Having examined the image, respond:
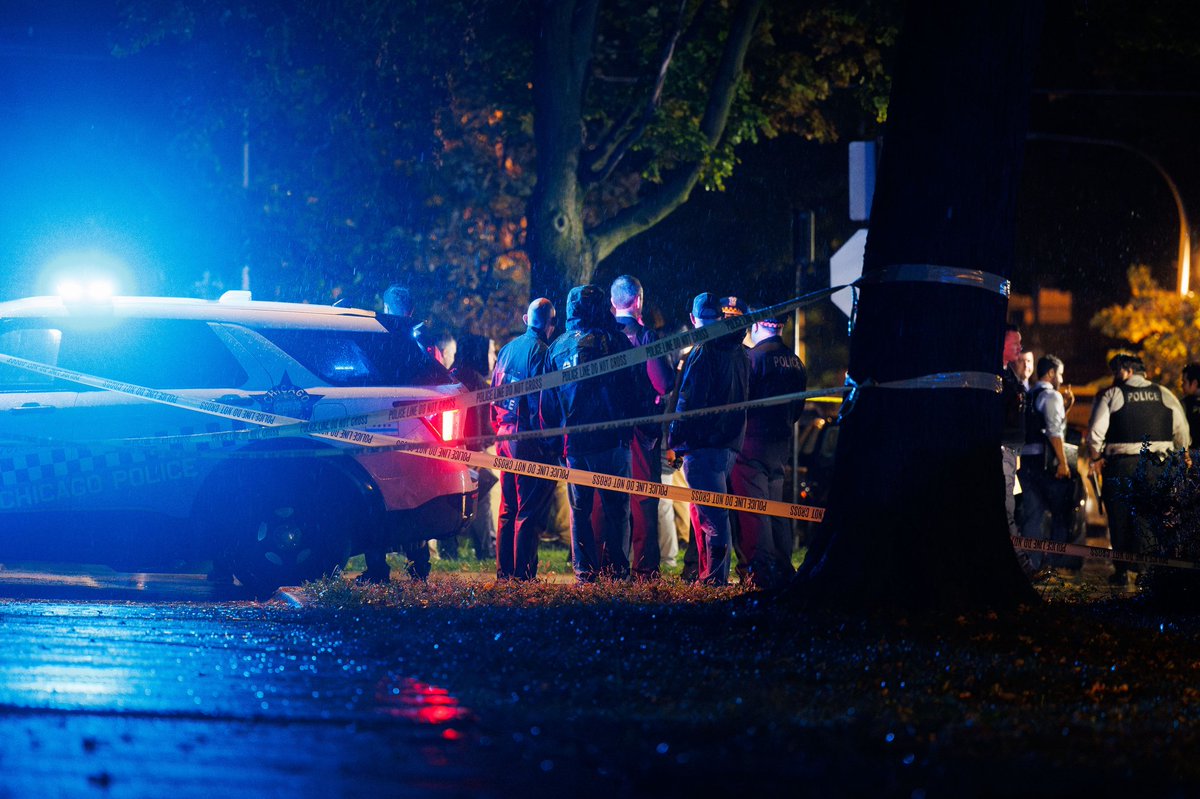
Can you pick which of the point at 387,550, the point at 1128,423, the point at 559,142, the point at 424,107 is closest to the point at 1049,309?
the point at 424,107

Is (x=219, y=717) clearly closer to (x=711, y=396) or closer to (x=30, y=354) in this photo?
(x=30, y=354)

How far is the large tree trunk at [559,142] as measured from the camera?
54.3 feet

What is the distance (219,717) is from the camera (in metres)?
5.72

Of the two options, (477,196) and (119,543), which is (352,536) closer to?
(119,543)

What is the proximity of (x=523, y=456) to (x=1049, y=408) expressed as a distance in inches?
184

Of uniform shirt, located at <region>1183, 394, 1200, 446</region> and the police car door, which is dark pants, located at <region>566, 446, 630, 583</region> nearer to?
the police car door

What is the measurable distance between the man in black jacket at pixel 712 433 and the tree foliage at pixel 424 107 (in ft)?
21.9

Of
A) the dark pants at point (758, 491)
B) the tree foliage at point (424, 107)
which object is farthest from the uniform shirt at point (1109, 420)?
the tree foliage at point (424, 107)

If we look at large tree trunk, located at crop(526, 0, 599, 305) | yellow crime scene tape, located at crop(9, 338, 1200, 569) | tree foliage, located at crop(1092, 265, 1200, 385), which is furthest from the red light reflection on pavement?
tree foliage, located at crop(1092, 265, 1200, 385)

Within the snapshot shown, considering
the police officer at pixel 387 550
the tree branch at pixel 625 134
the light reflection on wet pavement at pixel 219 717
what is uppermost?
the tree branch at pixel 625 134

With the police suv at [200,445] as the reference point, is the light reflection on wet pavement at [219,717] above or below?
below

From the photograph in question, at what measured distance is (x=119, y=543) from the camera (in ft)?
32.2

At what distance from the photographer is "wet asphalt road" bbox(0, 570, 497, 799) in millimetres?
4855

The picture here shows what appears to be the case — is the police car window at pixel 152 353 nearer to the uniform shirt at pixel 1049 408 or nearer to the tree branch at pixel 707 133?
the uniform shirt at pixel 1049 408
